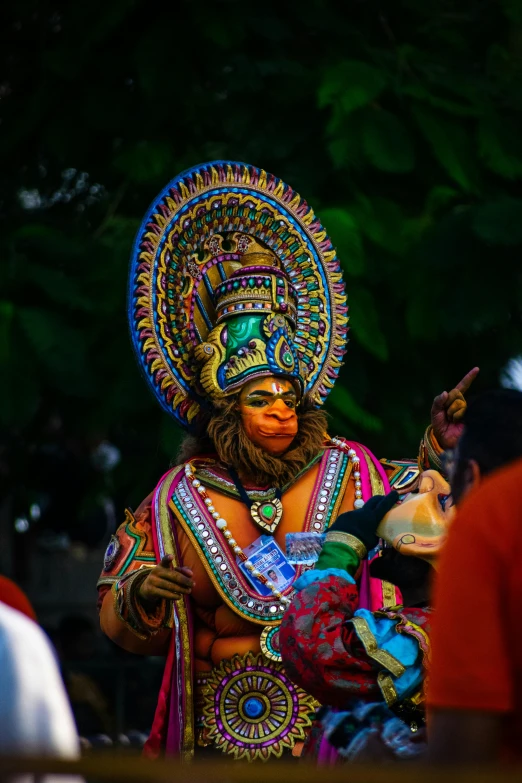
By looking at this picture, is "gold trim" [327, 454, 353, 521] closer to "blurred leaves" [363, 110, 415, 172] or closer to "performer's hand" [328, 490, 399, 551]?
"performer's hand" [328, 490, 399, 551]

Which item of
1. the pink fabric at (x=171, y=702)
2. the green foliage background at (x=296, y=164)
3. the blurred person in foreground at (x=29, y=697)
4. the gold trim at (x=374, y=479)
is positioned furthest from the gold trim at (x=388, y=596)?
the blurred person in foreground at (x=29, y=697)

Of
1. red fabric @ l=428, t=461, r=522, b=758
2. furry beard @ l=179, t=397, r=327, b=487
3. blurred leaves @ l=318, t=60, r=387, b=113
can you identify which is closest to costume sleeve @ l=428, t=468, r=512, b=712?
red fabric @ l=428, t=461, r=522, b=758

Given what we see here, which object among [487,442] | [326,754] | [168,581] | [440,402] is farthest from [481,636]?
[440,402]

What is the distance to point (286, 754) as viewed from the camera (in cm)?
459

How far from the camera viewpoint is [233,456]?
4770 mm

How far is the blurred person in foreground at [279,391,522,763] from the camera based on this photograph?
2.50 meters

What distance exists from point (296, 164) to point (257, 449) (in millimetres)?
2634

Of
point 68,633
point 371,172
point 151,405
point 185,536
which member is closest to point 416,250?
point 371,172

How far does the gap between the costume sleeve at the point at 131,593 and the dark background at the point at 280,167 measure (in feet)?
4.45

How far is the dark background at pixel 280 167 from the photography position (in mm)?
6645

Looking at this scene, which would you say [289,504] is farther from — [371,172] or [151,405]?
[371,172]

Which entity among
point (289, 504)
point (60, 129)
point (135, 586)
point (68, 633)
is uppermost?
point (60, 129)

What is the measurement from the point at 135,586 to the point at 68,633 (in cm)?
440

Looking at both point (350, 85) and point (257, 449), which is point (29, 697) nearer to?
point (257, 449)
